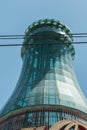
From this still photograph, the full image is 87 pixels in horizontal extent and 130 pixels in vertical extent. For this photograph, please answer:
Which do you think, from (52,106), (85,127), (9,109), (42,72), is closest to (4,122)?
(9,109)

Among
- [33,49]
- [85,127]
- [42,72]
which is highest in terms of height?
[33,49]

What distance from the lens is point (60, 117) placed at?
55969 millimetres

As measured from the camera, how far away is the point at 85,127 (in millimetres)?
29891

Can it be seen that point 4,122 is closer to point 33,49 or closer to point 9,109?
point 9,109

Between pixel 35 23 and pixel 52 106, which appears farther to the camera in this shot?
pixel 35 23

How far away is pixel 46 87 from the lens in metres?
63.1

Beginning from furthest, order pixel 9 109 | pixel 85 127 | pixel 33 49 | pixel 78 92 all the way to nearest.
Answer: pixel 33 49 < pixel 78 92 < pixel 9 109 < pixel 85 127

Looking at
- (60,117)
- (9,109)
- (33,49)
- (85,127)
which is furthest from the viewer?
(33,49)

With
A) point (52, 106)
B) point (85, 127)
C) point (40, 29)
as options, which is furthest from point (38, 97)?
point (85, 127)

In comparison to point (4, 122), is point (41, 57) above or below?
above

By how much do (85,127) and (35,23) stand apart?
4402 centimetres

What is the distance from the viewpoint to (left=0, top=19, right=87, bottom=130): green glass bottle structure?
56625mm

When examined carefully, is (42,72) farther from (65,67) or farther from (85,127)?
(85,127)

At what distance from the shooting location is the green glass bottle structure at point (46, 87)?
186 feet
